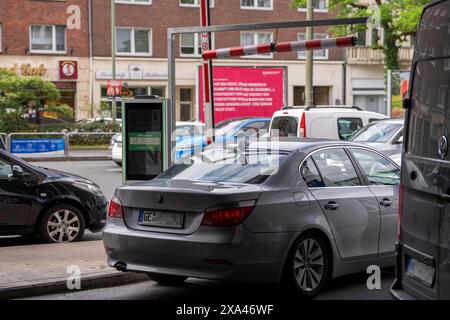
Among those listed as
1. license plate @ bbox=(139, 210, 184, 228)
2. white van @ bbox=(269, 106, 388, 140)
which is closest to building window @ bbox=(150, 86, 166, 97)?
white van @ bbox=(269, 106, 388, 140)

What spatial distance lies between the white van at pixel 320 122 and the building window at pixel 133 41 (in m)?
25.1

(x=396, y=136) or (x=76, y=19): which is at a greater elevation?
(x=76, y=19)

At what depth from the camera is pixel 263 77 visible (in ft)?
115

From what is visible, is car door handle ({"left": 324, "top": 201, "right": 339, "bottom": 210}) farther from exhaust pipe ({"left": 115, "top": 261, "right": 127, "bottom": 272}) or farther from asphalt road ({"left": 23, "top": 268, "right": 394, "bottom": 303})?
exhaust pipe ({"left": 115, "top": 261, "right": 127, "bottom": 272})

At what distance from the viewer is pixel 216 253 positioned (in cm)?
673

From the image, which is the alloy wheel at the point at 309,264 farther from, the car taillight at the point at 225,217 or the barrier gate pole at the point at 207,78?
the barrier gate pole at the point at 207,78

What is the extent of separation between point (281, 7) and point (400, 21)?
49.5ft

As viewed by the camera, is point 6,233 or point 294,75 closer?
point 6,233

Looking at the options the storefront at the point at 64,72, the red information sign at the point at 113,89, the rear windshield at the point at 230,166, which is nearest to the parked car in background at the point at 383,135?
the rear windshield at the point at 230,166

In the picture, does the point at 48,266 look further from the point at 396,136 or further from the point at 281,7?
the point at 281,7

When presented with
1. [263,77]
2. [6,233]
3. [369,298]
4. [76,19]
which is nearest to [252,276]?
[369,298]

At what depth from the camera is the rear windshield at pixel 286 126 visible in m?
20.5

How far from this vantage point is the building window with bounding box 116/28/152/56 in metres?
44.7

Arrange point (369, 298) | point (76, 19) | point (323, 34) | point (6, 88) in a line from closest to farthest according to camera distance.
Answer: point (369, 298)
point (6, 88)
point (76, 19)
point (323, 34)
